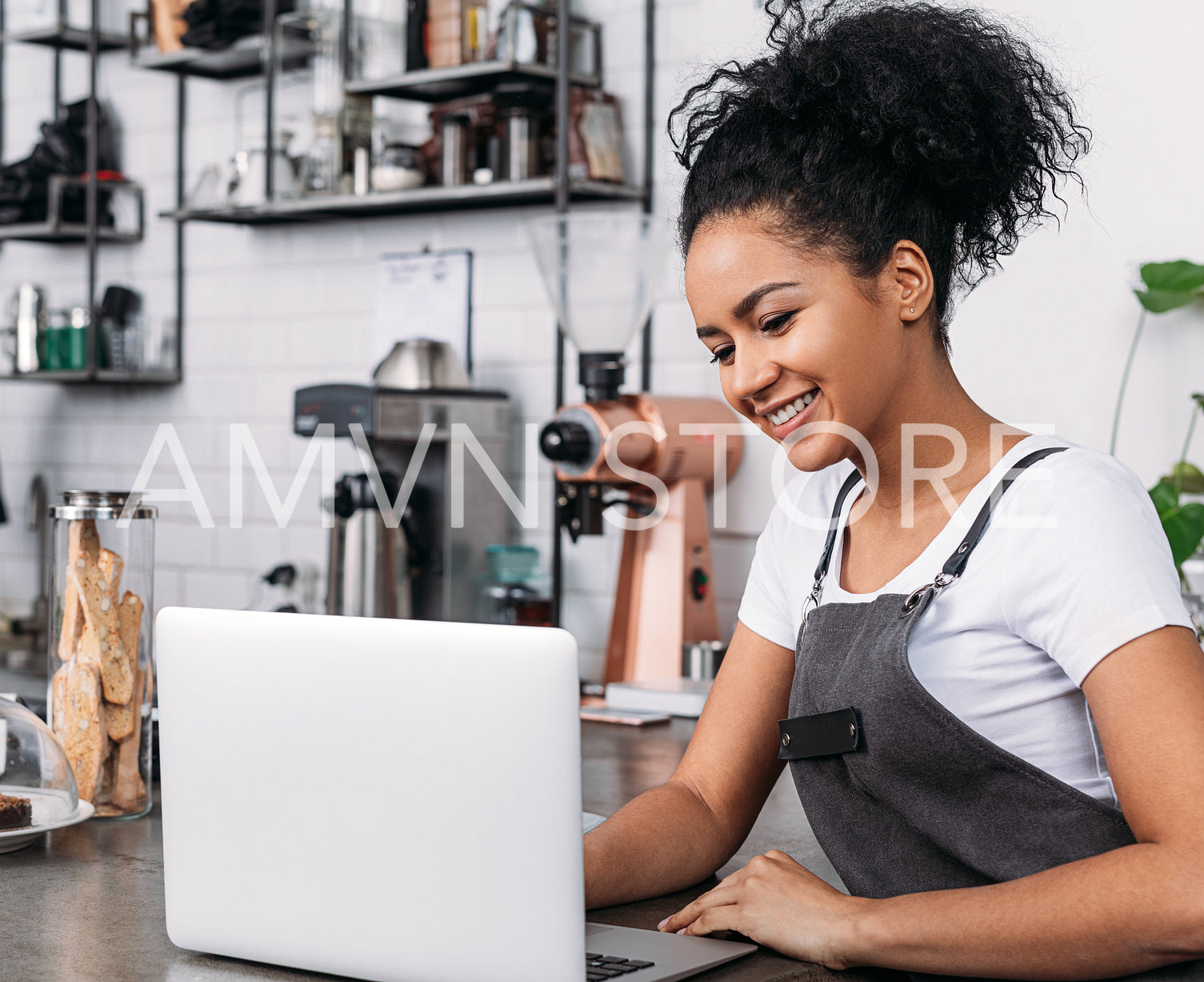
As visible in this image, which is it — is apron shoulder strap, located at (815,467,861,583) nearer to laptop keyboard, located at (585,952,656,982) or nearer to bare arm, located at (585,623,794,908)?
bare arm, located at (585,623,794,908)

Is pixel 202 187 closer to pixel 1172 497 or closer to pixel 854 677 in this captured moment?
pixel 1172 497

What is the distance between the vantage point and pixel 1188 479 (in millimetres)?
2258

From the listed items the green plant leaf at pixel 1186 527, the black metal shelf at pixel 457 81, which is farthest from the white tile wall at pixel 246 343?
the green plant leaf at pixel 1186 527

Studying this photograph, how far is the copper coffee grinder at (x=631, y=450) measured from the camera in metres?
2.50

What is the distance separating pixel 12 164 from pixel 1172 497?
123 inches

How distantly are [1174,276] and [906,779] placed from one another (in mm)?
1419

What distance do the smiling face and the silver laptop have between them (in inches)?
13.0

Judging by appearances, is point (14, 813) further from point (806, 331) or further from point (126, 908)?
point (806, 331)

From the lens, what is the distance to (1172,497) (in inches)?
82.9

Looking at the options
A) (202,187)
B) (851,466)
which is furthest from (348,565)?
(851,466)

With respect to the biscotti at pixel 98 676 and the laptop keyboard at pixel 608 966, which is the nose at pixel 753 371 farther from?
the biscotti at pixel 98 676

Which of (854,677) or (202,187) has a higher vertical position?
(202,187)

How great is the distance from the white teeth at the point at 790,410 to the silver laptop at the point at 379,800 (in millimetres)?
334

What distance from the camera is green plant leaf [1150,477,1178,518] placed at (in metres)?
2.08
